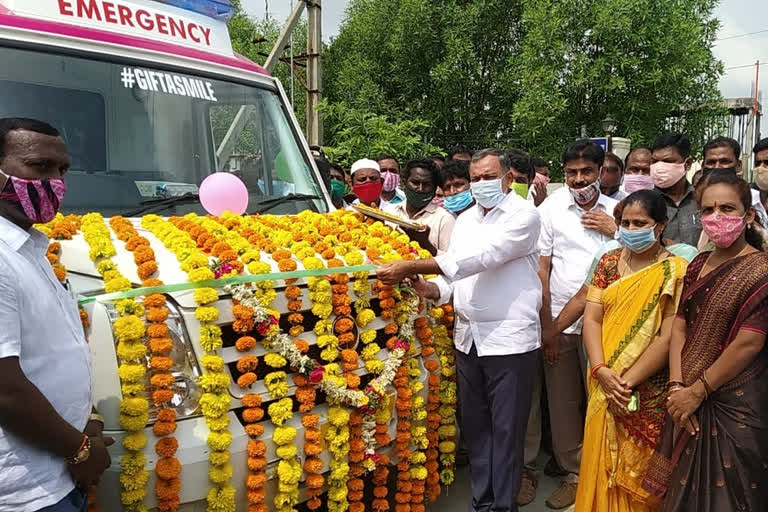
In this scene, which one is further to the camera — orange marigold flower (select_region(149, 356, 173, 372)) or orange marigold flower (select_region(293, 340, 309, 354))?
orange marigold flower (select_region(293, 340, 309, 354))

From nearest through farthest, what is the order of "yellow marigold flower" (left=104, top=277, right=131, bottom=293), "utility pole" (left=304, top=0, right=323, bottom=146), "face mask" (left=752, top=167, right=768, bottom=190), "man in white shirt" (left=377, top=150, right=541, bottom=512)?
1. "yellow marigold flower" (left=104, top=277, right=131, bottom=293)
2. "man in white shirt" (left=377, top=150, right=541, bottom=512)
3. "face mask" (left=752, top=167, right=768, bottom=190)
4. "utility pole" (left=304, top=0, right=323, bottom=146)

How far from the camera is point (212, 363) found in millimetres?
2422

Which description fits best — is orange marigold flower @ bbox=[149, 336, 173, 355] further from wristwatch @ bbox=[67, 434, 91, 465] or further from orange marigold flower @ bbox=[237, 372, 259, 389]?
wristwatch @ bbox=[67, 434, 91, 465]

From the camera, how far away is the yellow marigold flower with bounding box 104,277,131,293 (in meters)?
2.38

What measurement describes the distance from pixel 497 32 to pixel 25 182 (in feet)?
60.8

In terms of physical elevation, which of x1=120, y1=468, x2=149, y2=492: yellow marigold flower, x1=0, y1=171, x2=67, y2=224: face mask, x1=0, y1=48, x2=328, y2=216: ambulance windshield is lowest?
x1=120, y1=468, x2=149, y2=492: yellow marigold flower

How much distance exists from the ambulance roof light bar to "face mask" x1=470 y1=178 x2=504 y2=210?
7.11ft

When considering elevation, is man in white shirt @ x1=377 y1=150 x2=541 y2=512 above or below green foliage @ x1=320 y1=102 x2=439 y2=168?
below

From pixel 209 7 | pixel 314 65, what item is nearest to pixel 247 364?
pixel 209 7

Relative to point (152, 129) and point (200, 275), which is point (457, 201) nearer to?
point (152, 129)

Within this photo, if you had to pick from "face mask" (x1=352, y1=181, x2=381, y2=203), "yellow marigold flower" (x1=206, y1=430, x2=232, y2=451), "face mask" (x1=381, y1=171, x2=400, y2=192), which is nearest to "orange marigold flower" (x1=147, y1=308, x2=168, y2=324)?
"yellow marigold flower" (x1=206, y1=430, x2=232, y2=451)

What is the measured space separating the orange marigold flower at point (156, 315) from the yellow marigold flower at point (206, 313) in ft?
0.40

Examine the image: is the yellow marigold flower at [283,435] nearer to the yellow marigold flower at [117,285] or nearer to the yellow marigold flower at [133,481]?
the yellow marigold flower at [133,481]

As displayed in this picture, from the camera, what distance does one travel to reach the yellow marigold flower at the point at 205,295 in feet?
8.06
